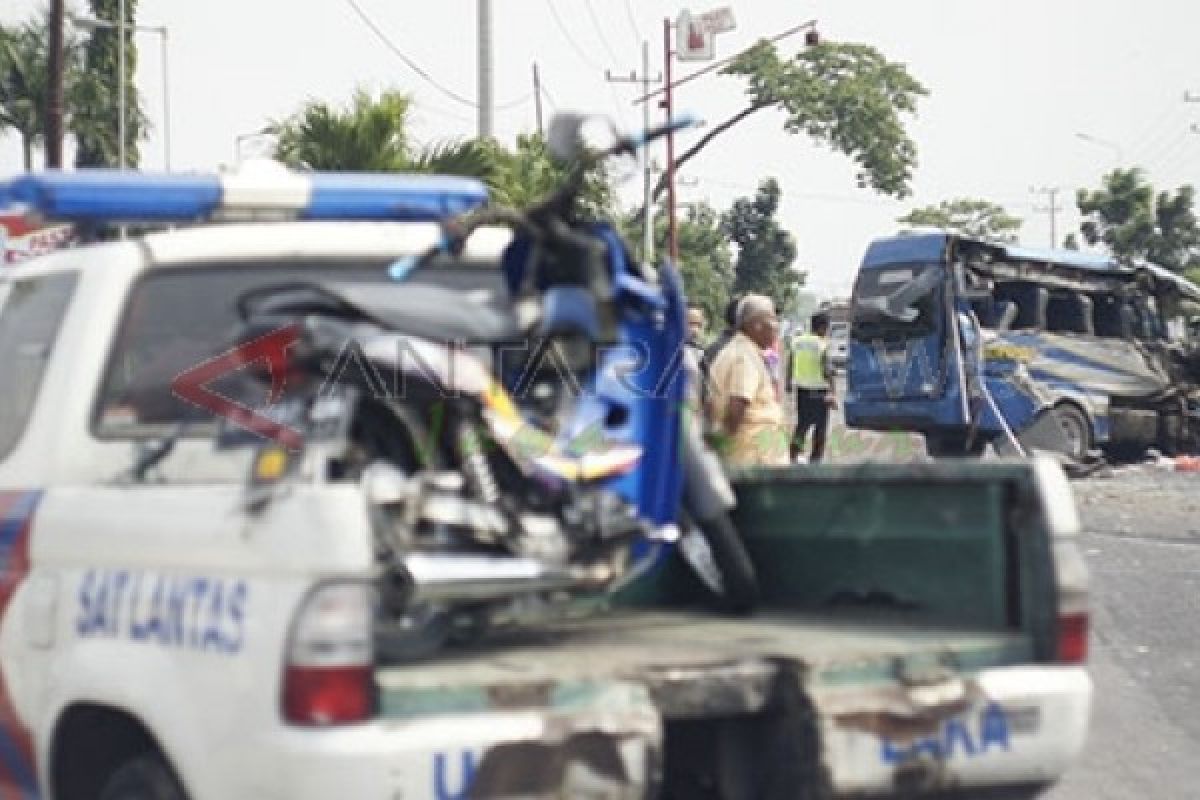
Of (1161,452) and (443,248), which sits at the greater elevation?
(443,248)

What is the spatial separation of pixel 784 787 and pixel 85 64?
53.1 m

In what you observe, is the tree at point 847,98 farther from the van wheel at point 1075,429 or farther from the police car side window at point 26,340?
the police car side window at point 26,340

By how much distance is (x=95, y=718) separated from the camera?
464cm

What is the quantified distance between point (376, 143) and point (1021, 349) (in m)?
9.13

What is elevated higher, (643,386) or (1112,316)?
(1112,316)

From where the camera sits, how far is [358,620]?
3994 millimetres

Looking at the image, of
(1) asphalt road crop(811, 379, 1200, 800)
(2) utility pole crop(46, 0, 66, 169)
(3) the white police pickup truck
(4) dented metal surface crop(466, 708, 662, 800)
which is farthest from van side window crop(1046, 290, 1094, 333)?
(4) dented metal surface crop(466, 708, 662, 800)

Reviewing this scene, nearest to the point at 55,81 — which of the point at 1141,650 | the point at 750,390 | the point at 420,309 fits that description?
the point at 750,390

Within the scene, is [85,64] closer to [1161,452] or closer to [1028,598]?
[1161,452]

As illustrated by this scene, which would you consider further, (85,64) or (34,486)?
(85,64)

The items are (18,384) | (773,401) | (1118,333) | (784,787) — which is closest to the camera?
(784,787)

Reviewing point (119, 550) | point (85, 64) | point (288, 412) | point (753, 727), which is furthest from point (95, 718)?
point (85, 64)

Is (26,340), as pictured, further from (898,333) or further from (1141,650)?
(898,333)

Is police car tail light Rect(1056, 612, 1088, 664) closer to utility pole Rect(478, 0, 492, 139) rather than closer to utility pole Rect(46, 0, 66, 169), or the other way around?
utility pole Rect(478, 0, 492, 139)
